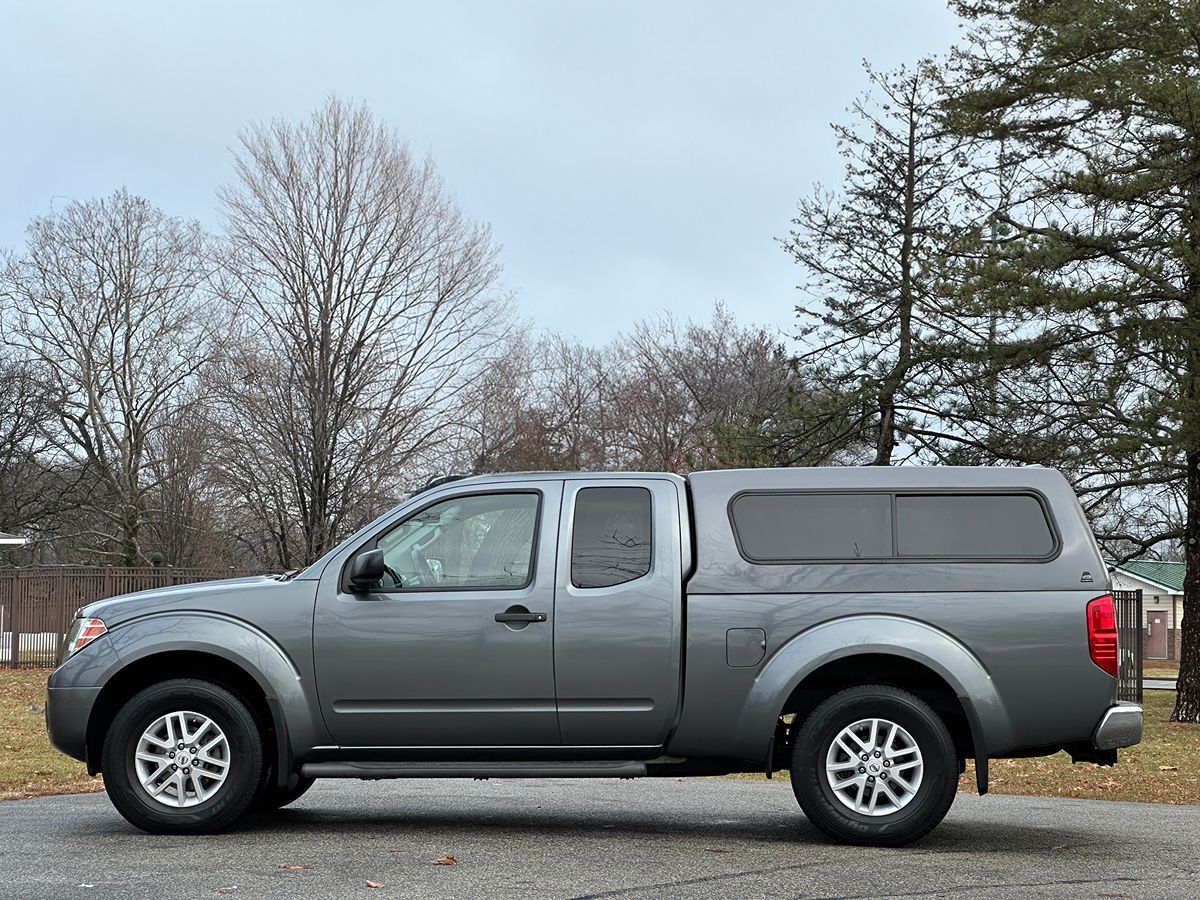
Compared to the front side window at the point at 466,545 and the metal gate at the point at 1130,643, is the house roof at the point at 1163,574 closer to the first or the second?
the metal gate at the point at 1130,643

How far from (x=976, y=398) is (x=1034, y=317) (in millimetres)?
2990

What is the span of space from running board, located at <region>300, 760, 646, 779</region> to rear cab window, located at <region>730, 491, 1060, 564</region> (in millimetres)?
1341

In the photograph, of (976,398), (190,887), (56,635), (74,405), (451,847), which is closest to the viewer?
(190,887)

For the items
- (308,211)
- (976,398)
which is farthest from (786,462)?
(308,211)

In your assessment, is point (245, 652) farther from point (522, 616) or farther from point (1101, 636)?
point (1101, 636)

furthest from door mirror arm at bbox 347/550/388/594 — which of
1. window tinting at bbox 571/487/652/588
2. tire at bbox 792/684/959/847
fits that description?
tire at bbox 792/684/959/847

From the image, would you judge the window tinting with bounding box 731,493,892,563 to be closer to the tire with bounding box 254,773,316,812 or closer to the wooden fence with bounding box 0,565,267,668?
the tire with bounding box 254,773,316,812

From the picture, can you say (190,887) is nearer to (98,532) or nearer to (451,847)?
(451,847)

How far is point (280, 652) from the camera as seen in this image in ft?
25.6

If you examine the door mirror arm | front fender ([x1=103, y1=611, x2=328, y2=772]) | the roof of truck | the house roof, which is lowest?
front fender ([x1=103, y1=611, x2=328, y2=772])

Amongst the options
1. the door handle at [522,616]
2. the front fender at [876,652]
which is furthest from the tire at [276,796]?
the front fender at [876,652]

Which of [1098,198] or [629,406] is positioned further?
[629,406]

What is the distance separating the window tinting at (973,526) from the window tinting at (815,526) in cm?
12

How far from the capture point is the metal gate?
76.9 ft
